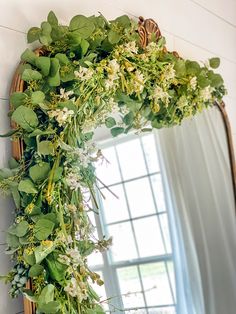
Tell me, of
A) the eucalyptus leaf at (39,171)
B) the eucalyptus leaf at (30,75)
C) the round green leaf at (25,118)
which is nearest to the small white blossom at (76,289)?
the eucalyptus leaf at (39,171)

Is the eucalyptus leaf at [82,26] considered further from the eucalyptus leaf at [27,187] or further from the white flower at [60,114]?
the eucalyptus leaf at [27,187]

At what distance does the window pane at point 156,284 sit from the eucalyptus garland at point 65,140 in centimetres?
25

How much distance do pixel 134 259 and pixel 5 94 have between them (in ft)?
1.80

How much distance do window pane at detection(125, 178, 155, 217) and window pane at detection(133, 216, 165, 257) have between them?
0.03 metres

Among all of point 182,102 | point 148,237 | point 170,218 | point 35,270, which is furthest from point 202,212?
point 35,270

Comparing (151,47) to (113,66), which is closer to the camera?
(113,66)

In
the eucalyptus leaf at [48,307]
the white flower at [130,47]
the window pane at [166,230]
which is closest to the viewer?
the eucalyptus leaf at [48,307]

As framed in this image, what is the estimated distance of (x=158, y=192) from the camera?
1.27 m

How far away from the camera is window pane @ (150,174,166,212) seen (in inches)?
49.8

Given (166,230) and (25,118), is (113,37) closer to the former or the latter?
(25,118)

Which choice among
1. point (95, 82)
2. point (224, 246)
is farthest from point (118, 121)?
point (224, 246)

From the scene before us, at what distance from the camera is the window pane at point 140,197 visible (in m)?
1.18

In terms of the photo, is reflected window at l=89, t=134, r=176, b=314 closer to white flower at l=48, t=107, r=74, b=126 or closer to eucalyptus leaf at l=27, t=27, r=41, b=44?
white flower at l=48, t=107, r=74, b=126

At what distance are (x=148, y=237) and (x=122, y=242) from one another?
4.3 inches
